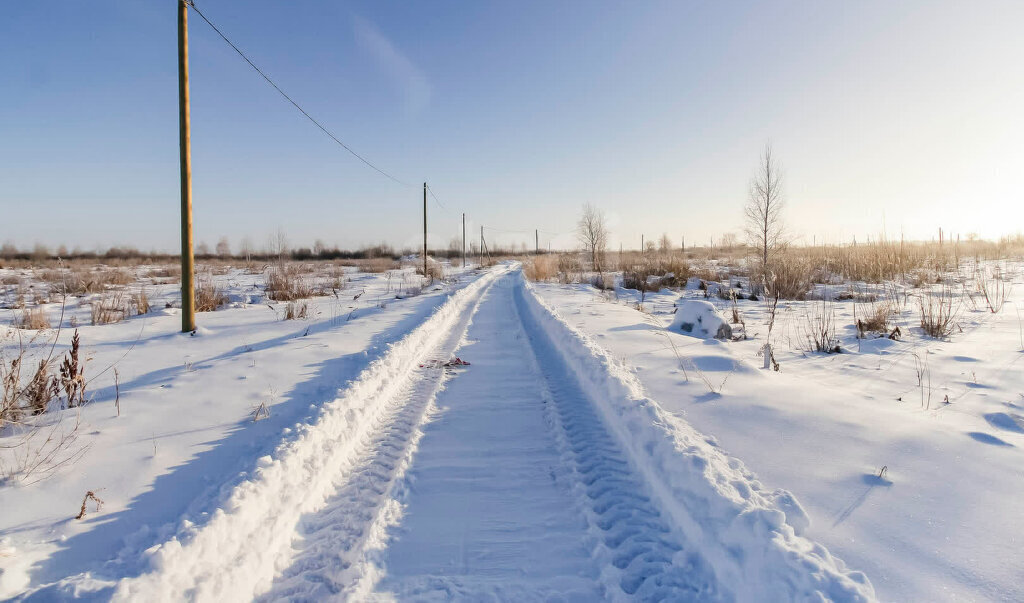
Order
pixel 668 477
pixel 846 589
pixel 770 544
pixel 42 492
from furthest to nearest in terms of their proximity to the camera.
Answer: pixel 668 477 → pixel 42 492 → pixel 770 544 → pixel 846 589

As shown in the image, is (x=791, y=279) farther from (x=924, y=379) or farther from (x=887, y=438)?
(x=887, y=438)

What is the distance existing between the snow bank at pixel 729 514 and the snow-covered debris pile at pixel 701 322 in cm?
482

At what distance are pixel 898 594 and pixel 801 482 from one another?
95 centimetres

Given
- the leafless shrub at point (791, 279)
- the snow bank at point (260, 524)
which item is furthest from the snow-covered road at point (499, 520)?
the leafless shrub at point (791, 279)

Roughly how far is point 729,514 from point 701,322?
6662 millimetres

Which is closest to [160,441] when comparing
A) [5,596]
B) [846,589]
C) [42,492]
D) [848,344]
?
[42,492]

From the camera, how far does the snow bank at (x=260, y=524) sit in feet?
6.44

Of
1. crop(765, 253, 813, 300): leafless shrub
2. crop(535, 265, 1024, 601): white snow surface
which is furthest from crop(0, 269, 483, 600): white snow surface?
crop(765, 253, 813, 300): leafless shrub

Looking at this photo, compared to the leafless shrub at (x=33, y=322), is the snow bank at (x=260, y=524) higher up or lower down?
lower down

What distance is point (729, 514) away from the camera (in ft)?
7.50

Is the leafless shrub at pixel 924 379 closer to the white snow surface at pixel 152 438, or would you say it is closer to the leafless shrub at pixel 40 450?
the white snow surface at pixel 152 438

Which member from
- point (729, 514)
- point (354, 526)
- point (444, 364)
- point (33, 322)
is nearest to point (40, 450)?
point (354, 526)

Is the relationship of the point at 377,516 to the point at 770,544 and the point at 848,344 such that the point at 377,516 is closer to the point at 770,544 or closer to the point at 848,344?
the point at 770,544

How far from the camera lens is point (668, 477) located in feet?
9.30
